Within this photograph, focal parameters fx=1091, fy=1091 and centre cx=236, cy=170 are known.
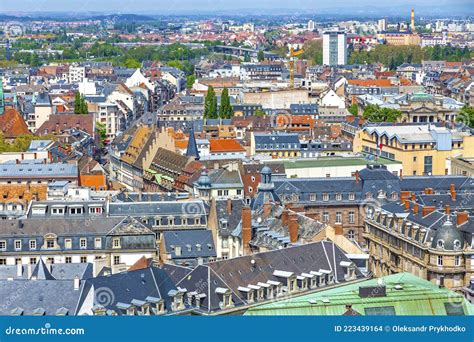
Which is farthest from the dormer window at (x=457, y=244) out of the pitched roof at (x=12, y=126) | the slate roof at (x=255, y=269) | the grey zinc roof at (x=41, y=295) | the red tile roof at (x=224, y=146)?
Answer: the pitched roof at (x=12, y=126)

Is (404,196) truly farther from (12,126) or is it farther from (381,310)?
(12,126)

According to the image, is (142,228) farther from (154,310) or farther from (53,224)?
Result: (154,310)

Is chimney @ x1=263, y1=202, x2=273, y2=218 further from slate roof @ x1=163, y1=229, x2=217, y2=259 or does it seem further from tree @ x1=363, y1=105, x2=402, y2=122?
tree @ x1=363, y1=105, x2=402, y2=122

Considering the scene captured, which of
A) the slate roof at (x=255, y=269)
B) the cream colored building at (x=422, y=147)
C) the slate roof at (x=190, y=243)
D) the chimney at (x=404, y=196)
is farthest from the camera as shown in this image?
the cream colored building at (x=422, y=147)

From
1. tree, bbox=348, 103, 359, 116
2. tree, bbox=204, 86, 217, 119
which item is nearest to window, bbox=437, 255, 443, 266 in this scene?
tree, bbox=204, 86, 217, 119

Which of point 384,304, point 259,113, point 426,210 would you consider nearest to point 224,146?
point 259,113

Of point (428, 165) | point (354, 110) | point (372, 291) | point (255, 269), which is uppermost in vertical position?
point (372, 291)

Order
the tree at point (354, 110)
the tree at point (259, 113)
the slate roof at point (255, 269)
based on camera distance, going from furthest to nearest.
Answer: the tree at point (354, 110) → the tree at point (259, 113) → the slate roof at point (255, 269)

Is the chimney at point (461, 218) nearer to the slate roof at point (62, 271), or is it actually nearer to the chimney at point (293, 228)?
the chimney at point (293, 228)
